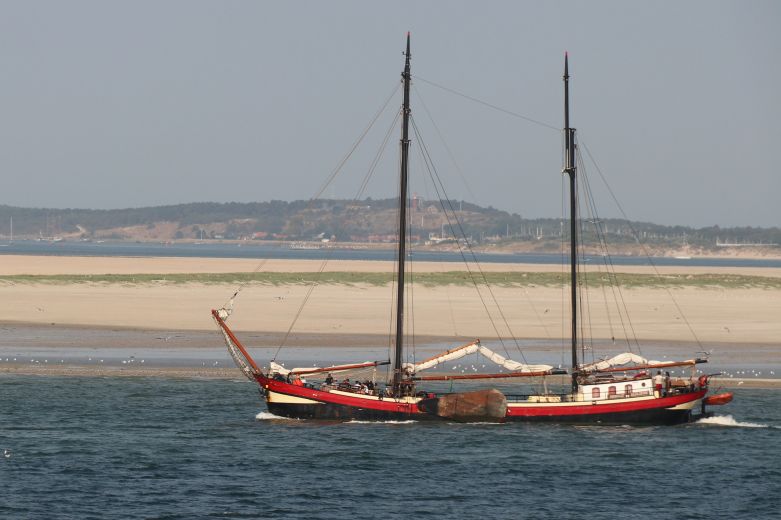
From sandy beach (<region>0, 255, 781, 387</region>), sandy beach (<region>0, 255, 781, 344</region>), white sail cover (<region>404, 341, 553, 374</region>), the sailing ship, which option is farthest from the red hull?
sandy beach (<region>0, 255, 781, 344</region>)

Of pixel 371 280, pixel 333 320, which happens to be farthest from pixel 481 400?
pixel 371 280

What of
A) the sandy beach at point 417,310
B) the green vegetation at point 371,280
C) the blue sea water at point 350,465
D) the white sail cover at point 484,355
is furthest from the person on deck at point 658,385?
the green vegetation at point 371,280

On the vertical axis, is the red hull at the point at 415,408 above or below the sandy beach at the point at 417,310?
below

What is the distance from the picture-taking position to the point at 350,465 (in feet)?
112

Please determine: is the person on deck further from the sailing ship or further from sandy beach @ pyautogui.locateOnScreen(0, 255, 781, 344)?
sandy beach @ pyautogui.locateOnScreen(0, 255, 781, 344)

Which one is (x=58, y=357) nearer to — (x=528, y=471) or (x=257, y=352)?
(x=257, y=352)

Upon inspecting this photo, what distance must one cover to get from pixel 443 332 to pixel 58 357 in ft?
66.1

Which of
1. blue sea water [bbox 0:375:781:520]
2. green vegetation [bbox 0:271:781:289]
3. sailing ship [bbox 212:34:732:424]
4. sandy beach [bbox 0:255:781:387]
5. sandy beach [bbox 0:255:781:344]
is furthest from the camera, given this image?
green vegetation [bbox 0:271:781:289]

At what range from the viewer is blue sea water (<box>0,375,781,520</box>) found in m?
29.6

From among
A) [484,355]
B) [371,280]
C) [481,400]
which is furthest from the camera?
[371,280]

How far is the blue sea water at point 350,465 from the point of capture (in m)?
29.6

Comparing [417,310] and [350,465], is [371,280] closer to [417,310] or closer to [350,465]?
[417,310]

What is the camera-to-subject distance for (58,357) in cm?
5422

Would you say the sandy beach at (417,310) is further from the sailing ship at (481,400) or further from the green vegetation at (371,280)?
the sailing ship at (481,400)
